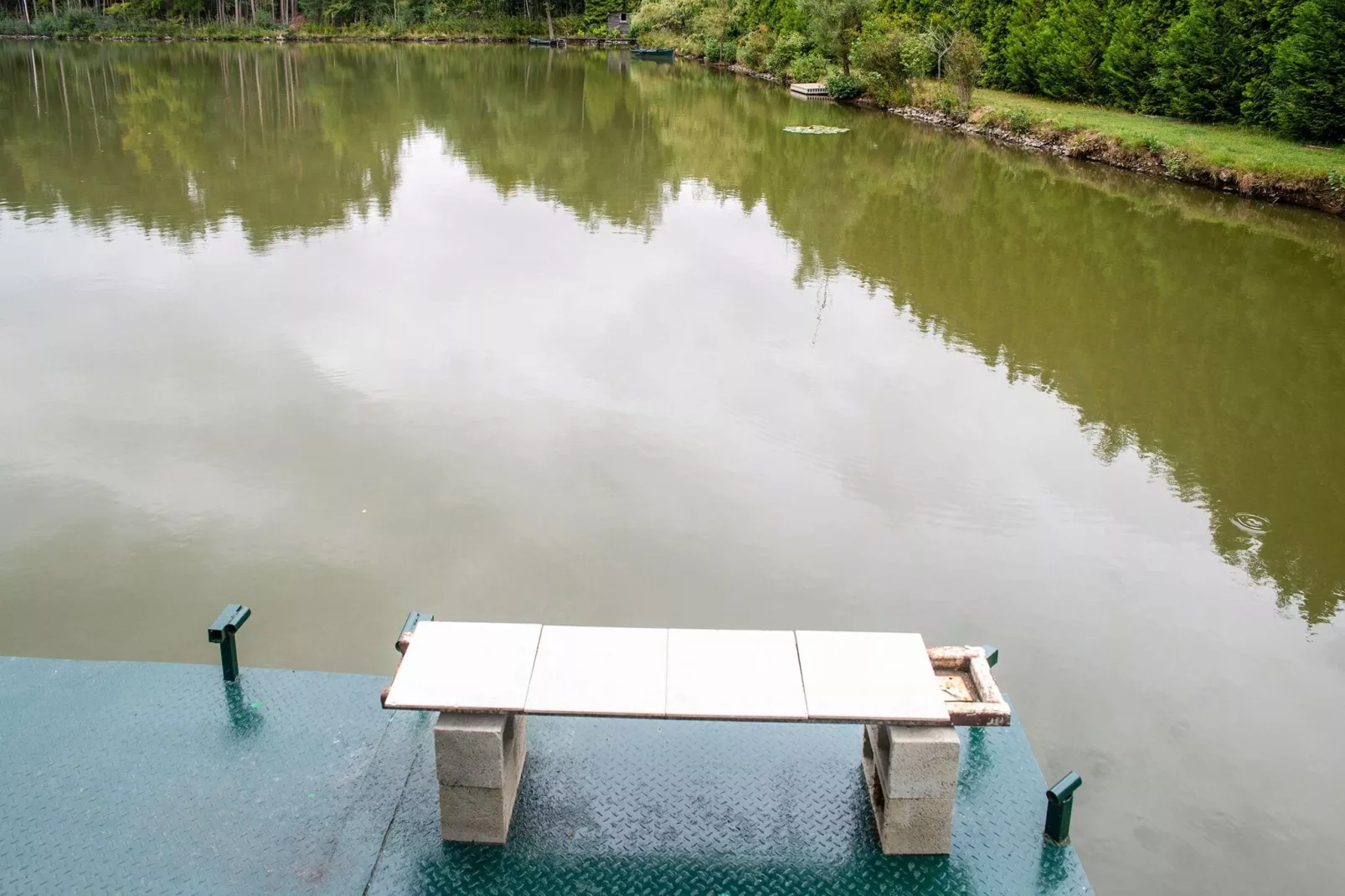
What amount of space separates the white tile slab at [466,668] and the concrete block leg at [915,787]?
3.41 ft

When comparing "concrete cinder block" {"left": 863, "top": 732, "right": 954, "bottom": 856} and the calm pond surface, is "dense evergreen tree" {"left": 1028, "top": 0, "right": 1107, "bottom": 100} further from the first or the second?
"concrete cinder block" {"left": 863, "top": 732, "right": 954, "bottom": 856}

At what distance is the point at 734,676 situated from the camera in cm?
287

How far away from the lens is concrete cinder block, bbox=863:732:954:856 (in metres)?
2.85

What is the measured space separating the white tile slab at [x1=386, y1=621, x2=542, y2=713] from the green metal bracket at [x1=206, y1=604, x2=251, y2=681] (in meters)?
0.93

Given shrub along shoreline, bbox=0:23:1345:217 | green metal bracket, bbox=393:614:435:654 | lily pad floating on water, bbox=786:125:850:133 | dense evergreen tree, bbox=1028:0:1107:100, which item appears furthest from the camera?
lily pad floating on water, bbox=786:125:850:133

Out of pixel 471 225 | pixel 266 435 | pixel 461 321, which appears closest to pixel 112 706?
pixel 266 435

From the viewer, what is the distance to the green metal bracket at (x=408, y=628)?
3174mm

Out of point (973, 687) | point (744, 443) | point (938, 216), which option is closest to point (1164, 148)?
point (938, 216)

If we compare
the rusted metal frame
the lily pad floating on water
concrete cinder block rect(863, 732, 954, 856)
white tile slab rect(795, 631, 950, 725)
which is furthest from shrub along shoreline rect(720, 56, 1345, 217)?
concrete cinder block rect(863, 732, 954, 856)

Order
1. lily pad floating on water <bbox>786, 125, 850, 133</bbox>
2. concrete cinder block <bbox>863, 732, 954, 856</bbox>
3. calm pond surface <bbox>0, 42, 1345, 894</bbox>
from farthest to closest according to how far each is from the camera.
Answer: lily pad floating on water <bbox>786, 125, 850, 133</bbox>, calm pond surface <bbox>0, 42, 1345, 894</bbox>, concrete cinder block <bbox>863, 732, 954, 856</bbox>

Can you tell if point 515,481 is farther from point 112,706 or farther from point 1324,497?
point 1324,497

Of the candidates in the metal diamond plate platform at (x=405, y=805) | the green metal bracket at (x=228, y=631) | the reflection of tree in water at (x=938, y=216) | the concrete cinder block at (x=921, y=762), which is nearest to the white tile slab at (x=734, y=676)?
the concrete cinder block at (x=921, y=762)

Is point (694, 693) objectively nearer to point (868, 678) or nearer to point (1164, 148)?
point (868, 678)

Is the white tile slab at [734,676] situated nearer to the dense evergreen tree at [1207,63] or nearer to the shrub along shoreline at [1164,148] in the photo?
the shrub along shoreline at [1164,148]
